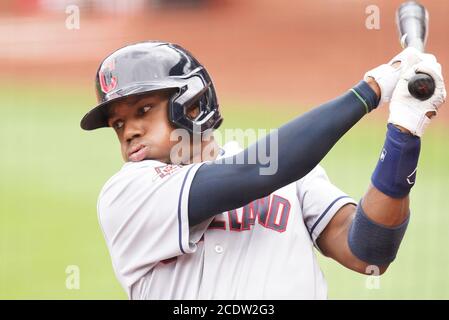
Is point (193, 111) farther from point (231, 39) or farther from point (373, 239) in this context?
point (231, 39)

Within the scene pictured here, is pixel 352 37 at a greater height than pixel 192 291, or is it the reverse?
pixel 352 37

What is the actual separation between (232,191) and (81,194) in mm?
4061

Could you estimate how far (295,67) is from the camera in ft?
21.4

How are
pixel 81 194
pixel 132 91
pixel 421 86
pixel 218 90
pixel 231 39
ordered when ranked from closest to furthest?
pixel 421 86, pixel 132 91, pixel 81 194, pixel 218 90, pixel 231 39

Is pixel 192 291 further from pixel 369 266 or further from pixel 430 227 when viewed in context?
pixel 430 227

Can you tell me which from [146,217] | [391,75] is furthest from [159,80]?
[391,75]

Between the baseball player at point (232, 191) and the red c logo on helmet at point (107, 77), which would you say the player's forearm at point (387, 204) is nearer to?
the baseball player at point (232, 191)

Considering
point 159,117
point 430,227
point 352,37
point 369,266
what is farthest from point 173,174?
point 352,37

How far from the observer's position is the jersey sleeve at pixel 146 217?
1938mm

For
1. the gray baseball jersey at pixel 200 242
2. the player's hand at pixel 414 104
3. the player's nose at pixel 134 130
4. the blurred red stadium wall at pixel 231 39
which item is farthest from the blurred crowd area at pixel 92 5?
the player's hand at pixel 414 104

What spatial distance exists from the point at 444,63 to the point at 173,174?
4.14 meters

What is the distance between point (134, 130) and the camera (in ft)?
6.78

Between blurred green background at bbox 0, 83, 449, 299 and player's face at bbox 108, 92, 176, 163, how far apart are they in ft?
8.91

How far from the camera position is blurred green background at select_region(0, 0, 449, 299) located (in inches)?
198
